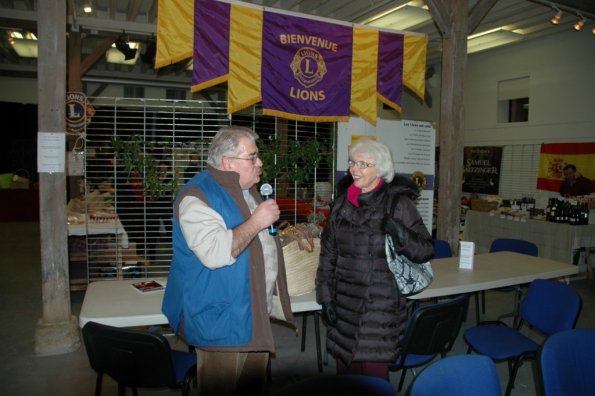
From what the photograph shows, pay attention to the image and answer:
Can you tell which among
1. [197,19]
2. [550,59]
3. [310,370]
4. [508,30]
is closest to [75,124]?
[197,19]

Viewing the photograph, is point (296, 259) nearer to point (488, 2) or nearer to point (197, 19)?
point (197, 19)

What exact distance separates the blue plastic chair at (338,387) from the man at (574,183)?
744cm

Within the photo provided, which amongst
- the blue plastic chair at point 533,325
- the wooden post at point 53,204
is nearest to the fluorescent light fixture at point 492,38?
the blue plastic chair at point 533,325

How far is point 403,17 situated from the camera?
307 inches

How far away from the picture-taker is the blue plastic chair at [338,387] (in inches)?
57.2

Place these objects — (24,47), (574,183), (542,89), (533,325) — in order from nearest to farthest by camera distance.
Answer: (533,325) → (574,183) → (542,89) → (24,47)

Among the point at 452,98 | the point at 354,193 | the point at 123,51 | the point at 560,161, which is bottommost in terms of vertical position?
the point at 354,193

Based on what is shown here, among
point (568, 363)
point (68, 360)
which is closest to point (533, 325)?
point (568, 363)

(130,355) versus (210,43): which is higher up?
(210,43)

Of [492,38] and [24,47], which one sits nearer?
[492,38]

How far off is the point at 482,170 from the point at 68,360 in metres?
8.72

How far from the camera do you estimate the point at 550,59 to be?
341 inches

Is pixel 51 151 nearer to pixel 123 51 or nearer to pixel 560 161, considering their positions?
pixel 123 51

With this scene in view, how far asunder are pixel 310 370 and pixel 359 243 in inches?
→ 65.4
